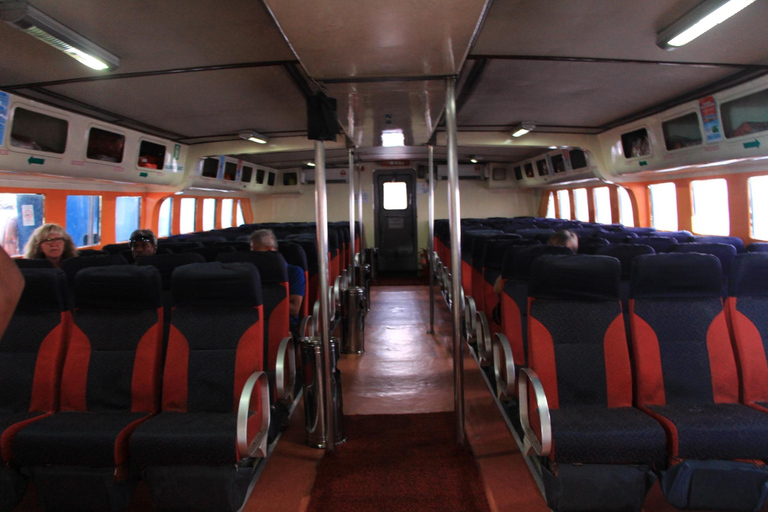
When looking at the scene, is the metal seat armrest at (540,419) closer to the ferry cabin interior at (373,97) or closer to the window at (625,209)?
the ferry cabin interior at (373,97)

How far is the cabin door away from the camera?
42.2ft

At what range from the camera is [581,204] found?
39.9 ft

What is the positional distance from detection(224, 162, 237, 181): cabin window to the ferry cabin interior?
0.88 feet

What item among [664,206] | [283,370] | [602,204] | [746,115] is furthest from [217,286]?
[602,204]

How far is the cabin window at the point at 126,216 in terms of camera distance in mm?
8062

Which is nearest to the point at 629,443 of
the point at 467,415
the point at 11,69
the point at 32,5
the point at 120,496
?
the point at 467,415

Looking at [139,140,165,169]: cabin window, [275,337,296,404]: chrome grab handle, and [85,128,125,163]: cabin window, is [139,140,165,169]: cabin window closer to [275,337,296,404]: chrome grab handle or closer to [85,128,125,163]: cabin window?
[85,128,125,163]: cabin window

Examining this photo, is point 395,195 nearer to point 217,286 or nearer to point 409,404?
point 409,404

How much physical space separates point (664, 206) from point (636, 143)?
196 centimetres

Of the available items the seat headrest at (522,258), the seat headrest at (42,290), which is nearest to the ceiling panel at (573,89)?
the seat headrest at (522,258)

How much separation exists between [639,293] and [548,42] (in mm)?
2220

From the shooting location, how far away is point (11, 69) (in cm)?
388

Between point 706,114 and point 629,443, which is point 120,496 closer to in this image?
point 629,443

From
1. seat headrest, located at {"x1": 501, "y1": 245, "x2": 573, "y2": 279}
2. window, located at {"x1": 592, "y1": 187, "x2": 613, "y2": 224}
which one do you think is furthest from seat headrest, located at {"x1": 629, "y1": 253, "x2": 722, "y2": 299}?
window, located at {"x1": 592, "y1": 187, "x2": 613, "y2": 224}
